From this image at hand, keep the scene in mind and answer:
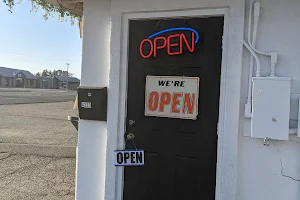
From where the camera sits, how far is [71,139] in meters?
8.90

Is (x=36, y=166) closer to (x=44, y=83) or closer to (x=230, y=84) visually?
(x=230, y=84)

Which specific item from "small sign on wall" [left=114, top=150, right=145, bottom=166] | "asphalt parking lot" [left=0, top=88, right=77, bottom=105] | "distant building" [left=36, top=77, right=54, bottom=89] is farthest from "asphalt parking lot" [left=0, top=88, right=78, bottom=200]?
"distant building" [left=36, top=77, right=54, bottom=89]

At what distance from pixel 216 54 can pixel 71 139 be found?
23.5 feet

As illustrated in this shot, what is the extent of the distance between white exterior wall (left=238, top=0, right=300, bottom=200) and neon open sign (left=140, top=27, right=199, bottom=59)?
519 mm

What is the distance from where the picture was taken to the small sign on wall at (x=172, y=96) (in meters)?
2.80

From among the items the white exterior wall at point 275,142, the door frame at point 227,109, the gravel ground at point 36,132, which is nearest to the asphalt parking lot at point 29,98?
the gravel ground at point 36,132

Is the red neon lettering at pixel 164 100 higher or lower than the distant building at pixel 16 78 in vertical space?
lower

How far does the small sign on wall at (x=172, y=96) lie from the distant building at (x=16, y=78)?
7264 cm

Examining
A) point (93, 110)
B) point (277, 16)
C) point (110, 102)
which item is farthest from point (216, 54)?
point (93, 110)

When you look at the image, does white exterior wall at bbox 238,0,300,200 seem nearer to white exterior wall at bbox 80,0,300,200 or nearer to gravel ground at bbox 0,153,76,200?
white exterior wall at bbox 80,0,300,200

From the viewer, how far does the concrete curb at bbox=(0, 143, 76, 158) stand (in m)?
6.98

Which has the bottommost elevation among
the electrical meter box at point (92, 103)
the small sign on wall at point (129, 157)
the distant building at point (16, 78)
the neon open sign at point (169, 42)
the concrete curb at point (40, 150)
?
the concrete curb at point (40, 150)

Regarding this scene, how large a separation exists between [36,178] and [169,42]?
152 inches

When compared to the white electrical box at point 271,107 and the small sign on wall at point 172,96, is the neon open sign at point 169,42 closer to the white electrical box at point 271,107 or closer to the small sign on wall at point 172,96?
the small sign on wall at point 172,96
